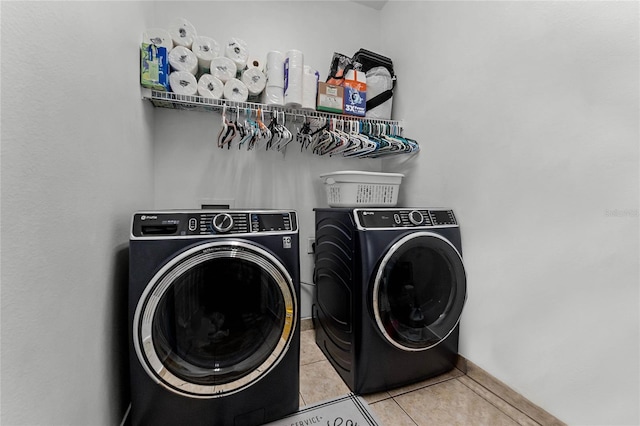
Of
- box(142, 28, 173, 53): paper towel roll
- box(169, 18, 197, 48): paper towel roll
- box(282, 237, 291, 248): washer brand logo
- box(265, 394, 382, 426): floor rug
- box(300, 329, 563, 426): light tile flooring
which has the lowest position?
box(265, 394, 382, 426): floor rug

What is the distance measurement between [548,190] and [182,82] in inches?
73.7

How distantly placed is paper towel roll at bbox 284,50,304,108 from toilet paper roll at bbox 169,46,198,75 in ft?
1.71

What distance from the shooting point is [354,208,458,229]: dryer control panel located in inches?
52.2

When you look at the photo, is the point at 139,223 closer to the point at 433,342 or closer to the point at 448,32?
the point at 433,342

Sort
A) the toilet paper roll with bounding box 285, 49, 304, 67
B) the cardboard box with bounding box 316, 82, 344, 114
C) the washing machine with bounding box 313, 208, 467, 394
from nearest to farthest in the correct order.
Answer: the washing machine with bounding box 313, 208, 467, 394, the toilet paper roll with bounding box 285, 49, 304, 67, the cardboard box with bounding box 316, 82, 344, 114

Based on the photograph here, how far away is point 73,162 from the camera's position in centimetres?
75

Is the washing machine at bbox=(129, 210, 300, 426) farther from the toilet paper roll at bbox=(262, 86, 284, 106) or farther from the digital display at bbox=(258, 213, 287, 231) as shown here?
the toilet paper roll at bbox=(262, 86, 284, 106)

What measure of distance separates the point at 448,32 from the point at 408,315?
1.69 meters

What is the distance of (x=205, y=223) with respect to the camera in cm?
107

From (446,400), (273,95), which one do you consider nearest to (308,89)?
(273,95)

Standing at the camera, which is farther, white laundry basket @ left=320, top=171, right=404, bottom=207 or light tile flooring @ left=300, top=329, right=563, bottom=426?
white laundry basket @ left=320, top=171, right=404, bottom=207

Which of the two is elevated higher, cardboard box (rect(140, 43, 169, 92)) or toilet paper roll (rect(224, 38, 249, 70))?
toilet paper roll (rect(224, 38, 249, 70))

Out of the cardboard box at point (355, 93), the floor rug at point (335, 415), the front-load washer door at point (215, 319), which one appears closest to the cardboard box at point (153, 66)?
the front-load washer door at point (215, 319)

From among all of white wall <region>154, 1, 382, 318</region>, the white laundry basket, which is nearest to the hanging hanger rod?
white wall <region>154, 1, 382, 318</region>
